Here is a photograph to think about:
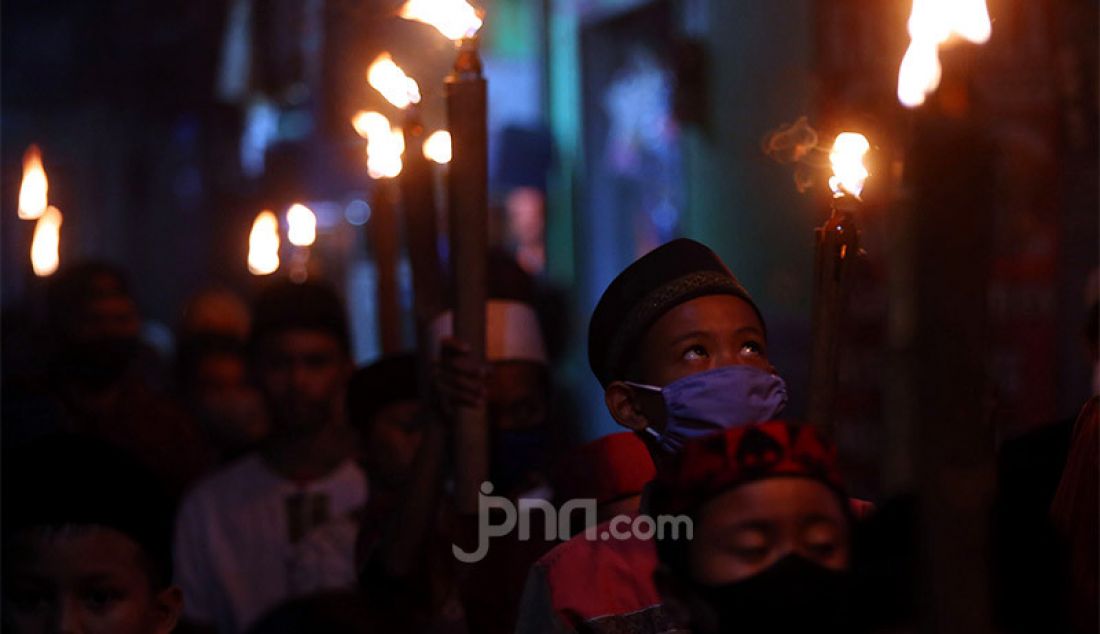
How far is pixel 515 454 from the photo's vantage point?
4.39 meters

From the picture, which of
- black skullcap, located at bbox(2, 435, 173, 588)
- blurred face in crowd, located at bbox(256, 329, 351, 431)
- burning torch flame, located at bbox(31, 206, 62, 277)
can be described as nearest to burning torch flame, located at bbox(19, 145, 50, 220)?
burning torch flame, located at bbox(31, 206, 62, 277)

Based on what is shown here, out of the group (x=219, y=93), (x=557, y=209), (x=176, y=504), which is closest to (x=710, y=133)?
(x=557, y=209)

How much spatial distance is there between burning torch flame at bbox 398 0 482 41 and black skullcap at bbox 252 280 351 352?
2405mm

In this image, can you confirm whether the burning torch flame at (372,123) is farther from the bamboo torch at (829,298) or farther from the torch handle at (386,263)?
the bamboo torch at (829,298)

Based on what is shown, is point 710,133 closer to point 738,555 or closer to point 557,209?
point 557,209

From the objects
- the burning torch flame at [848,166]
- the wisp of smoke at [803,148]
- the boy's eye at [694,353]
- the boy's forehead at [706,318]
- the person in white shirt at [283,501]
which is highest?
the wisp of smoke at [803,148]

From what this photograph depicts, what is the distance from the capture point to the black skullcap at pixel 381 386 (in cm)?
503

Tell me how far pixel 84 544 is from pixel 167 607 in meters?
0.23

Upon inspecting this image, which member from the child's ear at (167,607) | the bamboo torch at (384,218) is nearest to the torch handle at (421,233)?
the bamboo torch at (384,218)

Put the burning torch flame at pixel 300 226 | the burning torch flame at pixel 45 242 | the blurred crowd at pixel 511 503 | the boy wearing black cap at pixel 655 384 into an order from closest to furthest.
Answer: the blurred crowd at pixel 511 503, the boy wearing black cap at pixel 655 384, the burning torch flame at pixel 45 242, the burning torch flame at pixel 300 226

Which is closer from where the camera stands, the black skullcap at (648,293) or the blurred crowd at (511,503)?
the blurred crowd at (511,503)

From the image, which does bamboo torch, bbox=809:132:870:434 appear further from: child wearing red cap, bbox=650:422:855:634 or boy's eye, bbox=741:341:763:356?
child wearing red cap, bbox=650:422:855:634

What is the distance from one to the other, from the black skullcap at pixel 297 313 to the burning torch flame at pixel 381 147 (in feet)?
2.80

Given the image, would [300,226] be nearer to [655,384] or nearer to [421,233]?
[421,233]
